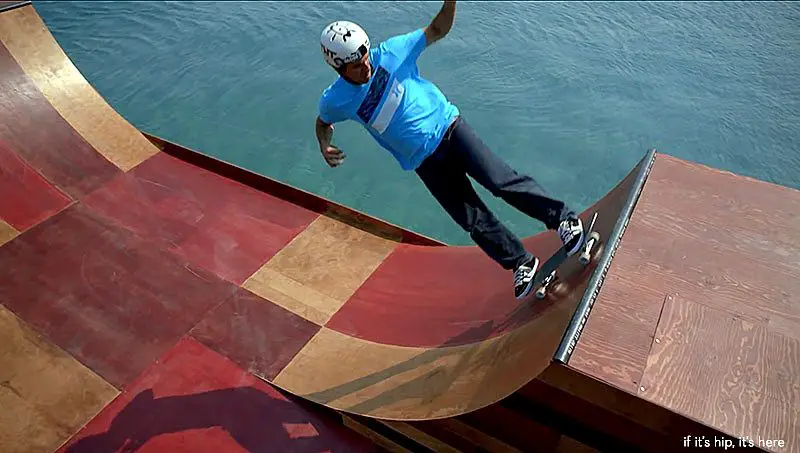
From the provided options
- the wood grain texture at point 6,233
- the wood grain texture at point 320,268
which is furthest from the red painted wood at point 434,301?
the wood grain texture at point 6,233

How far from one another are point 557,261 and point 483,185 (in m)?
0.67

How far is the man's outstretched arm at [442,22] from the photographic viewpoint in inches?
112

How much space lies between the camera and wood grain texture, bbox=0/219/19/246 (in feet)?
15.2

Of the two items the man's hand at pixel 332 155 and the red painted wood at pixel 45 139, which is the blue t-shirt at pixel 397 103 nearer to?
the man's hand at pixel 332 155

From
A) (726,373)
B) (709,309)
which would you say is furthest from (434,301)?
(726,373)

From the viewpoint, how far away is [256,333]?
3.94 meters

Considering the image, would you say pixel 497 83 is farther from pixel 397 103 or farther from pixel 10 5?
pixel 10 5

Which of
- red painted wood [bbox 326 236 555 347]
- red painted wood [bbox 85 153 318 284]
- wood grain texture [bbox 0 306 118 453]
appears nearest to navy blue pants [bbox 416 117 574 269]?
red painted wood [bbox 326 236 555 347]

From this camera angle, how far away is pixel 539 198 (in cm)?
293

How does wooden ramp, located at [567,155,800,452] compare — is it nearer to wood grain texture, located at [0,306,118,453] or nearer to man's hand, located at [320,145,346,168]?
man's hand, located at [320,145,346,168]

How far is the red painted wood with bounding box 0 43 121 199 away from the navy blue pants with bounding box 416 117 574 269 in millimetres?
3929

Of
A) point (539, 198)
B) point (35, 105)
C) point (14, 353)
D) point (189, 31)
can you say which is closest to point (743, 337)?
point (539, 198)

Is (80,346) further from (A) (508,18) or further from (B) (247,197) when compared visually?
(A) (508,18)

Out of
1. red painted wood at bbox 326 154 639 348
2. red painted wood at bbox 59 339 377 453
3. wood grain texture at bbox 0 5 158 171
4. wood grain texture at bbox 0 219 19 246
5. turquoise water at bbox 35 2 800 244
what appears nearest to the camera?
red painted wood at bbox 59 339 377 453
